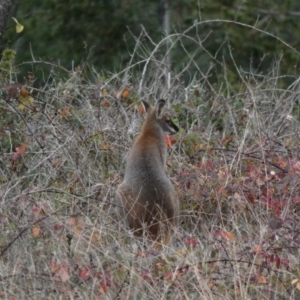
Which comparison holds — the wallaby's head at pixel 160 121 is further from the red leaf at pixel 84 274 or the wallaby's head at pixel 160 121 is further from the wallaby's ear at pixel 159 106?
the red leaf at pixel 84 274

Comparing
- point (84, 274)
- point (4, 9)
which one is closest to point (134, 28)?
point (4, 9)

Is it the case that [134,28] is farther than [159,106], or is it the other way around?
[134,28]

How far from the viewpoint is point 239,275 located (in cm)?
600

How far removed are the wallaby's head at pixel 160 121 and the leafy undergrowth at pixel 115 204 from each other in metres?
0.26

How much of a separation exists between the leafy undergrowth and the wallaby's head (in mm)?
263

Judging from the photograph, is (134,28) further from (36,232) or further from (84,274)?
(84,274)

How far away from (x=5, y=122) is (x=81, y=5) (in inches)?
468

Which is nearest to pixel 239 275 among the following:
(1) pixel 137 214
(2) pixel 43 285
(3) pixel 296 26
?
(2) pixel 43 285

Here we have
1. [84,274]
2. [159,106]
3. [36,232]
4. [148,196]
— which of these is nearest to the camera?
[84,274]

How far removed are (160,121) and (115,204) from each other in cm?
118

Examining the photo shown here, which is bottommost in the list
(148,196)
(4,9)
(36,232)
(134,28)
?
(134,28)

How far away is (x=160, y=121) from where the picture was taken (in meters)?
8.50

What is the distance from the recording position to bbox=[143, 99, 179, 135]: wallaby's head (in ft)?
27.7

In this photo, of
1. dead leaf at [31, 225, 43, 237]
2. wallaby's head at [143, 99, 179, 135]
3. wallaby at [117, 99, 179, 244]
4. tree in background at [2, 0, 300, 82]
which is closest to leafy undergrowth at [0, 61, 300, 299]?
dead leaf at [31, 225, 43, 237]
